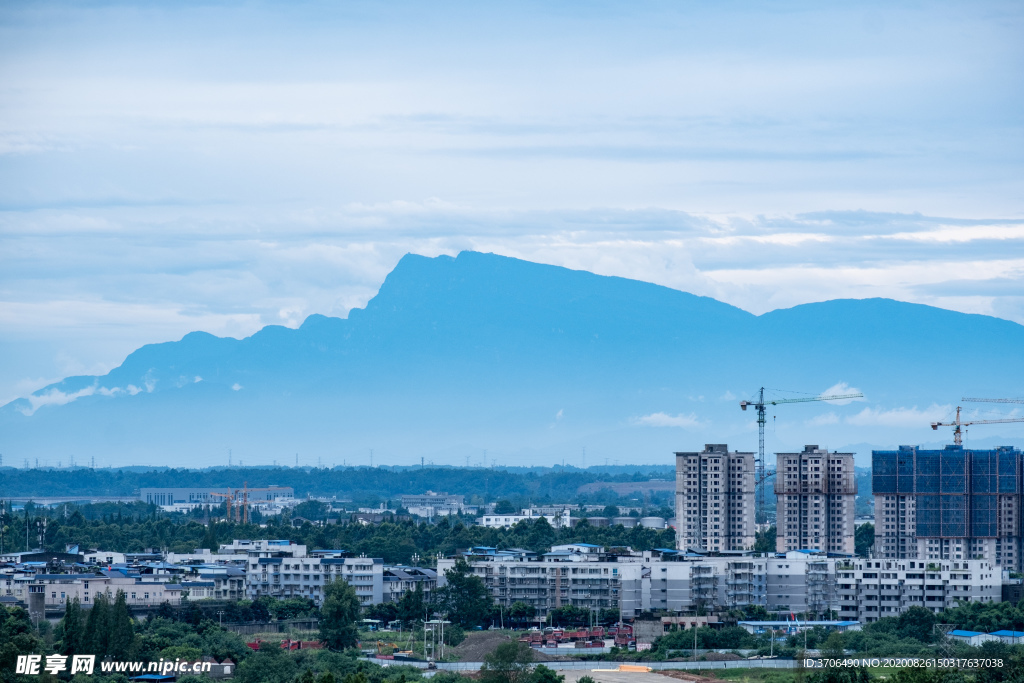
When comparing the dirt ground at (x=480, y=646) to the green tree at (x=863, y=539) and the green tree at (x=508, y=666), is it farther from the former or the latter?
the green tree at (x=863, y=539)

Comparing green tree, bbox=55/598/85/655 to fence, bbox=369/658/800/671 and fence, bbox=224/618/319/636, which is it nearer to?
fence, bbox=369/658/800/671

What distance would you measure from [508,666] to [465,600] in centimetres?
1678

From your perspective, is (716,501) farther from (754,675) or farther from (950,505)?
(754,675)

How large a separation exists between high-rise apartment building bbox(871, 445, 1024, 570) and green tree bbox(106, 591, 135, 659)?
1891 inches

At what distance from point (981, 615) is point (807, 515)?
32878 mm

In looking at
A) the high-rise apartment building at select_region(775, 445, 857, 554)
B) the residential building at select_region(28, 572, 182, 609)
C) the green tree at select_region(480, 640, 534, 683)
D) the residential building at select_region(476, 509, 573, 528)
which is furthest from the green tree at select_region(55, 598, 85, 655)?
the residential building at select_region(476, 509, 573, 528)

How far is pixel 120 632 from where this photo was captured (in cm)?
5016

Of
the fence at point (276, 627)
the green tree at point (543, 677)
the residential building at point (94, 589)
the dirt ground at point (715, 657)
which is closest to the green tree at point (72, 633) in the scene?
the fence at point (276, 627)

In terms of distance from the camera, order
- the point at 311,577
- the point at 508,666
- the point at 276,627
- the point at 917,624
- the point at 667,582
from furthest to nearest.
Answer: the point at 311,577, the point at 667,582, the point at 276,627, the point at 917,624, the point at 508,666

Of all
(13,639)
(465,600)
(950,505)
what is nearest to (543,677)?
(13,639)

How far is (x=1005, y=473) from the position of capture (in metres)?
88.3

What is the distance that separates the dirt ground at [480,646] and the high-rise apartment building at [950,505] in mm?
33292

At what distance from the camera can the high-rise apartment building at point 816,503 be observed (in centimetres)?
9212

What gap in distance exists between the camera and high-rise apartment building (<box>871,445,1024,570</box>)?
286 ft
